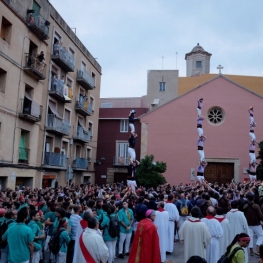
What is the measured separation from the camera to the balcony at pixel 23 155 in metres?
19.6

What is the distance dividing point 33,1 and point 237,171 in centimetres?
1984

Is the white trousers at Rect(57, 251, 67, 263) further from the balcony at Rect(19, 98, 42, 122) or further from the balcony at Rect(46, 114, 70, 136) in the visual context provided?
the balcony at Rect(46, 114, 70, 136)

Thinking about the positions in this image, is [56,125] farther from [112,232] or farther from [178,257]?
[112,232]

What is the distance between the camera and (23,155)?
19953 mm

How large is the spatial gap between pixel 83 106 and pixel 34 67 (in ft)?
27.1

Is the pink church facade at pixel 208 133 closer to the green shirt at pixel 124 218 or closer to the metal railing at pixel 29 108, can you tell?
the metal railing at pixel 29 108

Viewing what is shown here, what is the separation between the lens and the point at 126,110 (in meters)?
33.8

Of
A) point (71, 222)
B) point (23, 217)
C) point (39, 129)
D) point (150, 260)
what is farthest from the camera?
point (39, 129)

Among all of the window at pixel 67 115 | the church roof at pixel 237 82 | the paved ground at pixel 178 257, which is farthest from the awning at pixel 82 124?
the paved ground at pixel 178 257

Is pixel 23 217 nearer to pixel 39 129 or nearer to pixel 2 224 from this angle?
pixel 2 224

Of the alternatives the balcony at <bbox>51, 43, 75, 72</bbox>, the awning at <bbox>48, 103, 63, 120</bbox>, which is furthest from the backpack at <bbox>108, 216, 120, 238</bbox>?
the balcony at <bbox>51, 43, 75, 72</bbox>

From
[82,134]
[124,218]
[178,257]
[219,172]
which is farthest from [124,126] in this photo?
[124,218]

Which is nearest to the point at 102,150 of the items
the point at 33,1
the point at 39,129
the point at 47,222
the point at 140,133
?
the point at 140,133

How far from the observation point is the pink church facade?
94.3ft
